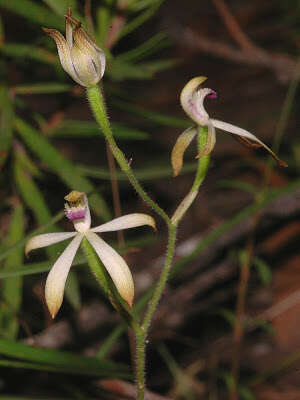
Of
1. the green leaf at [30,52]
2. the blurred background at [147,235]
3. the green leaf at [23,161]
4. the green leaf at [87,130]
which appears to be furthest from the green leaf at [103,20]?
the green leaf at [23,161]

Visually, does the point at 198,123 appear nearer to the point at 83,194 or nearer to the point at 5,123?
the point at 83,194

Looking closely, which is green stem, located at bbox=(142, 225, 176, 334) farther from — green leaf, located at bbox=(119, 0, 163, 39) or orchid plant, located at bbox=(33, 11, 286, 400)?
green leaf, located at bbox=(119, 0, 163, 39)

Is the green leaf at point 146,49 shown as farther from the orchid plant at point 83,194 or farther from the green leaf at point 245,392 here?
the green leaf at point 245,392

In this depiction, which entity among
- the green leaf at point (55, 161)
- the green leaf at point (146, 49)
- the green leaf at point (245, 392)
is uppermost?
the green leaf at point (146, 49)

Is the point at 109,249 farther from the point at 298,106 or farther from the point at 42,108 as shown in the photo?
the point at 42,108

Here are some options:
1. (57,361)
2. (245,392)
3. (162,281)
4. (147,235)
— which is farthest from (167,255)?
(147,235)

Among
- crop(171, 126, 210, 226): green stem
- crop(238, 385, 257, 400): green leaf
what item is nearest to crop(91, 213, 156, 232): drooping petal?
crop(171, 126, 210, 226): green stem
